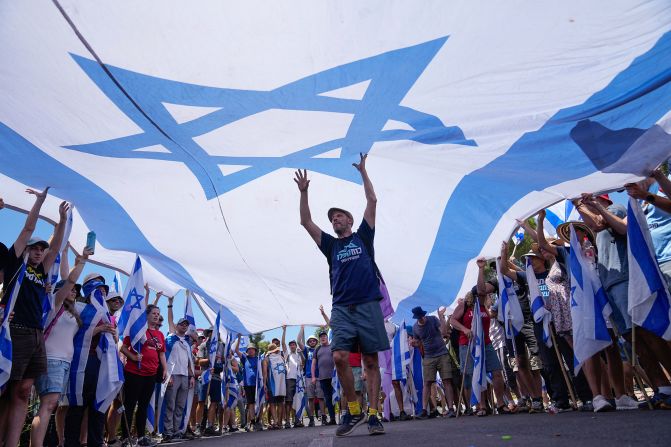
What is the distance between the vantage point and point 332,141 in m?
4.26

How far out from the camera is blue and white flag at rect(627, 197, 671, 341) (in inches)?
130

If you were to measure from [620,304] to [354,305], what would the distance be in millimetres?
2070

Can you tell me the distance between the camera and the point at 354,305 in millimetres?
3400

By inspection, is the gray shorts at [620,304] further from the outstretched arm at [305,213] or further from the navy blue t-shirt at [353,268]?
the outstretched arm at [305,213]

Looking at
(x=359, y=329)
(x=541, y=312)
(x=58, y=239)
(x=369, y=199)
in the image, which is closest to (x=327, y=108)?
(x=369, y=199)

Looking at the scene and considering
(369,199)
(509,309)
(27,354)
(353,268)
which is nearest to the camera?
(27,354)

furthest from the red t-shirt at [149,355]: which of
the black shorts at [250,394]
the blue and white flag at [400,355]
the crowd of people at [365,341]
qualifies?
the black shorts at [250,394]

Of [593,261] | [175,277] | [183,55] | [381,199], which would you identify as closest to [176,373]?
[175,277]

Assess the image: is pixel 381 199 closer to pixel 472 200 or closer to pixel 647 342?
pixel 472 200

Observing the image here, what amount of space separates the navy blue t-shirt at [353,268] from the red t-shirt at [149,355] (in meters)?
2.94

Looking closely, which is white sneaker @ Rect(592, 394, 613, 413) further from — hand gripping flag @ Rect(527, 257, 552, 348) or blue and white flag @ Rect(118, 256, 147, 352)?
blue and white flag @ Rect(118, 256, 147, 352)

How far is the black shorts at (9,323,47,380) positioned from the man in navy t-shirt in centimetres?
199

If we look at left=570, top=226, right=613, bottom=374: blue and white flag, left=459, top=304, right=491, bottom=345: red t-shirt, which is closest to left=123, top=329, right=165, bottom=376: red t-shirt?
left=459, top=304, right=491, bottom=345: red t-shirt

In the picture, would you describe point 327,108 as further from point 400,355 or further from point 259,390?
point 259,390
